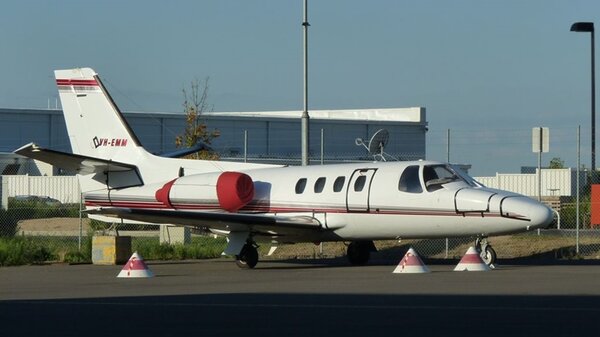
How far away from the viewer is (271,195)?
1117 inches

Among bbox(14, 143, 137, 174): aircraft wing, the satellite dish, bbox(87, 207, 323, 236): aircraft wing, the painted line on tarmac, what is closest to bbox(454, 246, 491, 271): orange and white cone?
bbox(87, 207, 323, 236): aircraft wing

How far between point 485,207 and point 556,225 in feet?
42.6

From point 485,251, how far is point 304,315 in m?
11.4

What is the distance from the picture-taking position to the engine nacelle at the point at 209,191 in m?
28.2

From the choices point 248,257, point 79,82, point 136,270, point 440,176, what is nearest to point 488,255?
point 440,176

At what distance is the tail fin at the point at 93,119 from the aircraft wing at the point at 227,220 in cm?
369

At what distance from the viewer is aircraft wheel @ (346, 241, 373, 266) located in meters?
28.6

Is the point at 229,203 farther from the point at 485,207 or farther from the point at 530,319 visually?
the point at 530,319

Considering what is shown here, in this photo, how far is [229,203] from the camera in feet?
92.7

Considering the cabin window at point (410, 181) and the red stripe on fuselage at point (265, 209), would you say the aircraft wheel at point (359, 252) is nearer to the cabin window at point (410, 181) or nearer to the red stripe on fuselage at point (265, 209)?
the red stripe on fuselage at point (265, 209)

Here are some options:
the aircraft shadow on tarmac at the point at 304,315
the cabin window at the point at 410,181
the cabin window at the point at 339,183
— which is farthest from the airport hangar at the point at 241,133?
the aircraft shadow on tarmac at the point at 304,315

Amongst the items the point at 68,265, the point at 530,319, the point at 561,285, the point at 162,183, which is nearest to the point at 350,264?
the point at 162,183

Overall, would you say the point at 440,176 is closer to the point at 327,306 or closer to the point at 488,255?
the point at 488,255

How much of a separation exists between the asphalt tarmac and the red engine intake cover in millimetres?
2617
